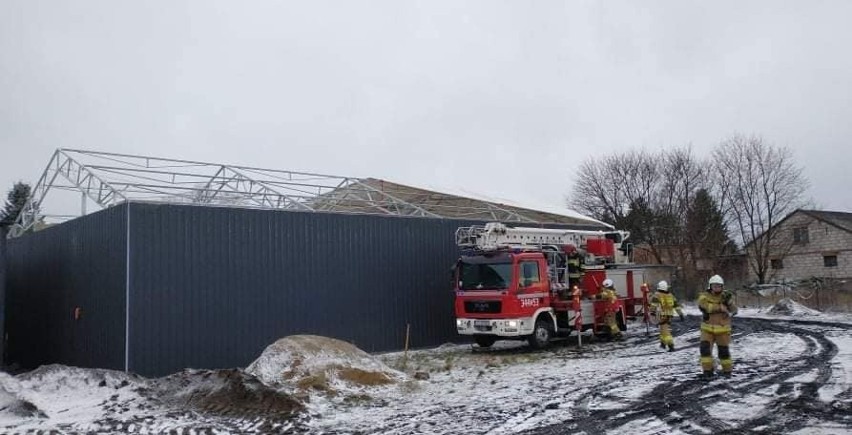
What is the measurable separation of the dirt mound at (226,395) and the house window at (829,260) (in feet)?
145

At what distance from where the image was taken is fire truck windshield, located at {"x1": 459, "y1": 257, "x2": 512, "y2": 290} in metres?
16.6

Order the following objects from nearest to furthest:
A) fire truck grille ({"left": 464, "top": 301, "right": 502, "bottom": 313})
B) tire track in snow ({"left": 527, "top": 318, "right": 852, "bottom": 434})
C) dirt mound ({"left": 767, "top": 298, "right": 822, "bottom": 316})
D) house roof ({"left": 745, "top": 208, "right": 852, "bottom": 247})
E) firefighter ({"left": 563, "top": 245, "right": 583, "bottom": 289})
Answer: tire track in snow ({"left": 527, "top": 318, "right": 852, "bottom": 434}), fire truck grille ({"left": 464, "top": 301, "right": 502, "bottom": 313}), firefighter ({"left": 563, "top": 245, "right": 583, "bottom": 289}), dirt mound ({"left": 767, "top": 298, "right": 822, "bottom": 316}), house roof ({"left": 745, "top": 208, "right": 852, "bottom": 247})

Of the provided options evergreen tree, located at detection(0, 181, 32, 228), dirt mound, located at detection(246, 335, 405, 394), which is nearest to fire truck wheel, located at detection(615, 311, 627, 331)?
dirt mound, located at detection(246, 335, 405, 394)

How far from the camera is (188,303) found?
14.6 m

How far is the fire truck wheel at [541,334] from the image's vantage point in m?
17.0

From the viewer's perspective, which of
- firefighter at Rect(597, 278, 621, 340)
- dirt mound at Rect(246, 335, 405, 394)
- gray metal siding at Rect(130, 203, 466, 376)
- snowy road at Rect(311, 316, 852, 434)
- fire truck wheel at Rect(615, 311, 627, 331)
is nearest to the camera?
snowy road at Rect(311, 316, 852, 434)

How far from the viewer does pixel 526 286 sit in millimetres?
16703

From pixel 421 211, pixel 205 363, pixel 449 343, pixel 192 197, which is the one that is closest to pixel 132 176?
pixel 192 197

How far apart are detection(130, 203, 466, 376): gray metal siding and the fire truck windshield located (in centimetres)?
206

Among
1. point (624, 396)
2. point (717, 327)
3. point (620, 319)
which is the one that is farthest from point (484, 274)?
point (624, 396)

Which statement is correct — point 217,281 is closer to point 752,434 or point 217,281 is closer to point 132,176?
point 132,176

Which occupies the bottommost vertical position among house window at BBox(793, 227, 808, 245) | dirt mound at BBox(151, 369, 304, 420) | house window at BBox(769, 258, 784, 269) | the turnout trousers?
dirt mound at BBox(151, 369, 304, 420)

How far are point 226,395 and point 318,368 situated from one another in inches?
75.1

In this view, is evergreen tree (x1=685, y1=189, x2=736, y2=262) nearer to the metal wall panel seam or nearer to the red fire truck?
the red fire truck
